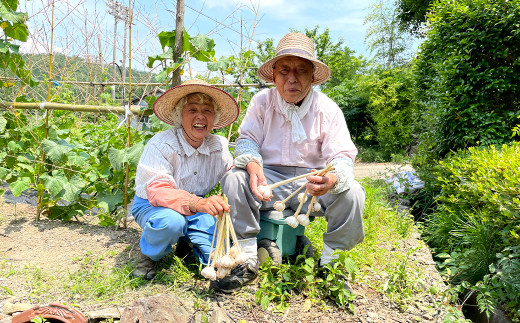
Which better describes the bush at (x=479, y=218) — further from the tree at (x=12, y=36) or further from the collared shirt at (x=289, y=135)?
the tree at (x=12, y=36)

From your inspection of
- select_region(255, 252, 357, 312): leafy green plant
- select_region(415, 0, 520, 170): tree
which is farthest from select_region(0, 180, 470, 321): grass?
select_region(415, 0, 520, 170): tree

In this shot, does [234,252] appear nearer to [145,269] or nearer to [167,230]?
[167,230]

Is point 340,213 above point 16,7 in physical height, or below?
below

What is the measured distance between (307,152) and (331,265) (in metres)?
0.76

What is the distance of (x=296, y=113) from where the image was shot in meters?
2.42

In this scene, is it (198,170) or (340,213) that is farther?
(198,170)

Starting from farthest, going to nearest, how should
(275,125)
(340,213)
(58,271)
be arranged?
(275,125) → (58,271) → (340,213)

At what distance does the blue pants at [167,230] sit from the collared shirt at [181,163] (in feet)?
0.50

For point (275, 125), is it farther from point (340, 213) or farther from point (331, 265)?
point (331, 265)

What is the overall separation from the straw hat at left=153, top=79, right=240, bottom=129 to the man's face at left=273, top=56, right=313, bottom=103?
37 centimetres

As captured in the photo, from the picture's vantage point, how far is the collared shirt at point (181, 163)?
2244mm

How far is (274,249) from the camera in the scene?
2293mm

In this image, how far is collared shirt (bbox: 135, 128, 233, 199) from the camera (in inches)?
88.4

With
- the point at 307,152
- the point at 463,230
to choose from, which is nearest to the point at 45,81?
the point at 307,152
